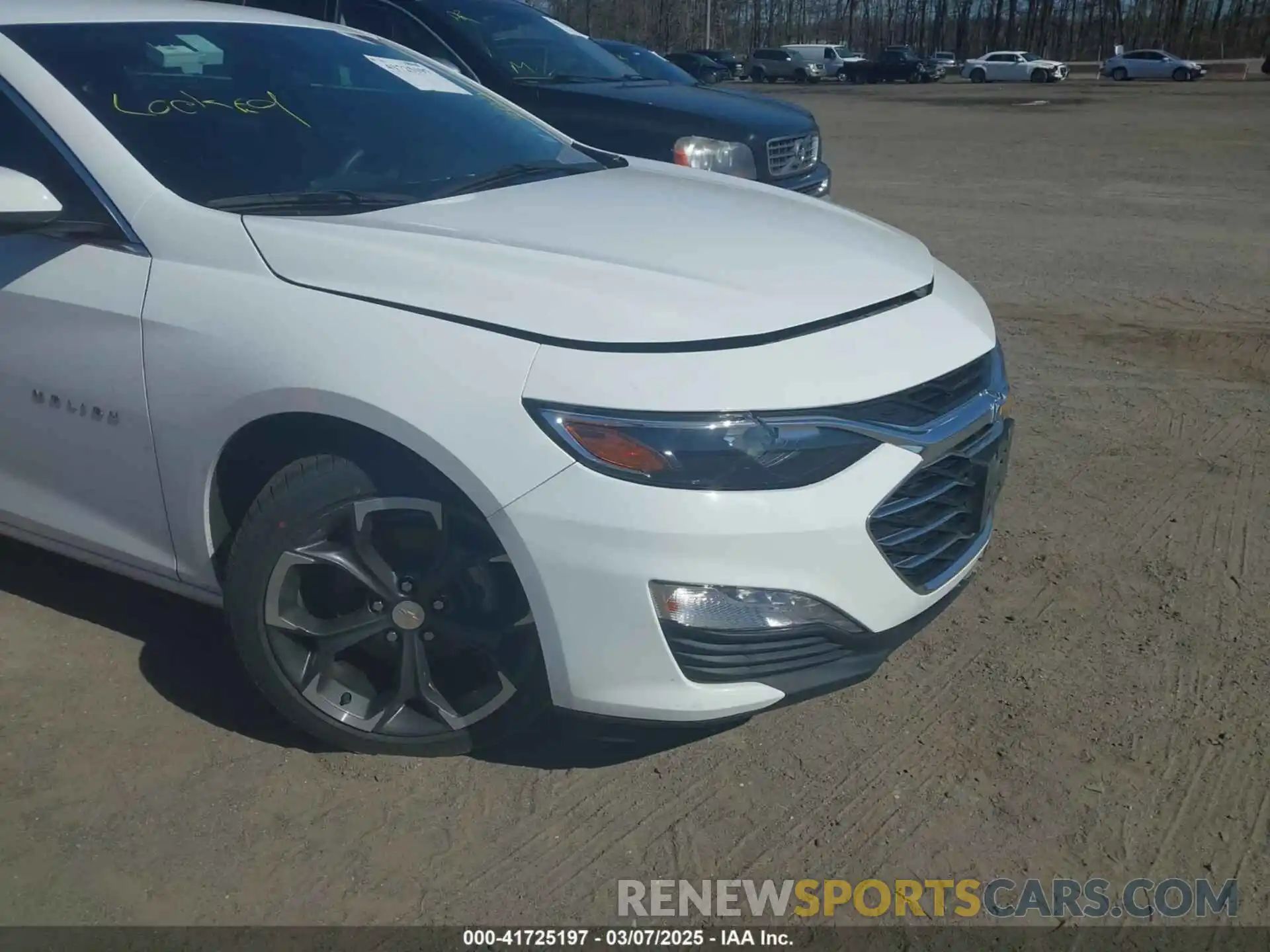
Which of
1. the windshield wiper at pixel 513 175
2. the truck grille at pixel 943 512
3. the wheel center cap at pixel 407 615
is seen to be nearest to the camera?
the truck grille at pixel 943 512

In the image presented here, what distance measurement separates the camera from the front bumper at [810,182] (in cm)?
692

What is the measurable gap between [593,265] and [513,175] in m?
1.04

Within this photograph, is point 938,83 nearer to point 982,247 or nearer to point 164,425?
point 982,247

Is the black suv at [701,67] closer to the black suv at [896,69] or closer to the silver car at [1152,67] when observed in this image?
the black suv at [896,69]

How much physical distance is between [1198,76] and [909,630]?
54087mm

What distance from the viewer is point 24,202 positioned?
2740mm

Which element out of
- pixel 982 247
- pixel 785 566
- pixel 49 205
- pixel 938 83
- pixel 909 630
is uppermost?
pixel 49 205

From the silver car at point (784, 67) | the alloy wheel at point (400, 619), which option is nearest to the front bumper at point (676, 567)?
the alloy wheel at point (400, 619)

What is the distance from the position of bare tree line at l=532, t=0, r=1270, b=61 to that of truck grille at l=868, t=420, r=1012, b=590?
5991cm

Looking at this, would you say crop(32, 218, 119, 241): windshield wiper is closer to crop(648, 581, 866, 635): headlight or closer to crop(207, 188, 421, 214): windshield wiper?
crop(207, 188, 421, 214): windshield wiper

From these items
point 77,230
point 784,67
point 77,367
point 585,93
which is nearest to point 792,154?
point 585,93

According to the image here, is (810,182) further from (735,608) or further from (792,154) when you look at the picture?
(735,608)

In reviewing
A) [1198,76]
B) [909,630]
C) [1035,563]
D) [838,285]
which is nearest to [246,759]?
[909,630]

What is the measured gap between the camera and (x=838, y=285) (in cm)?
278
